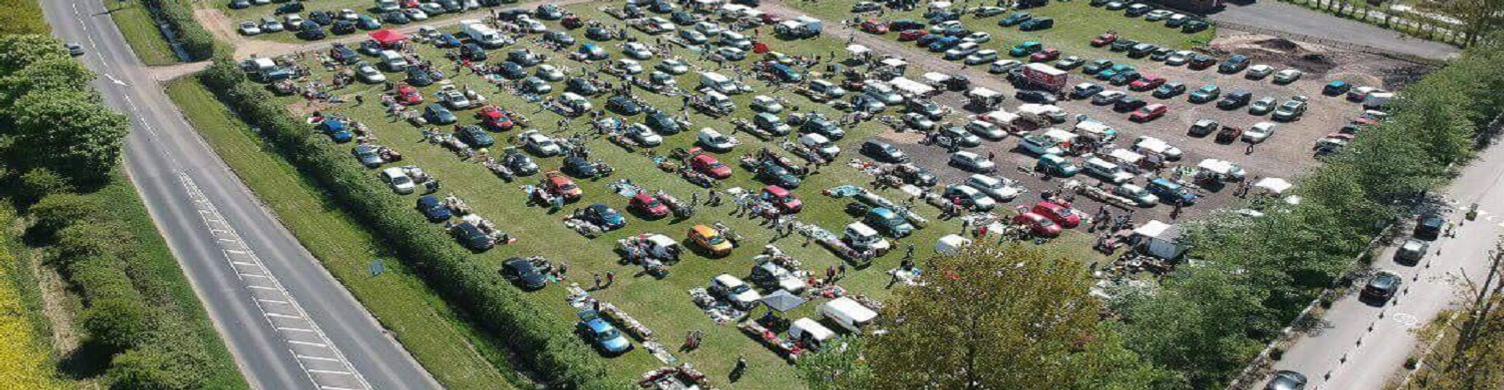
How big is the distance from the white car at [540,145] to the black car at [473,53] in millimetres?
28813

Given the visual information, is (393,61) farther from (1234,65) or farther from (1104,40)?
(1234,65)

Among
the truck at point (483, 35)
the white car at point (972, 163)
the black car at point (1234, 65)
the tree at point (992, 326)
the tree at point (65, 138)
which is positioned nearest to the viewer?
the tree at point (992, 326)

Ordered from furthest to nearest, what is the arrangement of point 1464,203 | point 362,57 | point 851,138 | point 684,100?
point 362,57 → point 684,100 → point 851,138 → point 1464,203

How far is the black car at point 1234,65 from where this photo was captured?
124094mm

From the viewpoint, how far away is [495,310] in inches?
2876

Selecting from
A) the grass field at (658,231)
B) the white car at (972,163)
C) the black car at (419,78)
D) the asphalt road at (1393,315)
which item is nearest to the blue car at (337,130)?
the grass field at (658,231)

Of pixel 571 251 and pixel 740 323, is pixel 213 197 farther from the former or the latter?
pixel 740 323

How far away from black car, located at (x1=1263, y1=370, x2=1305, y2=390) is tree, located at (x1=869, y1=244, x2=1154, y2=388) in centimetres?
2300

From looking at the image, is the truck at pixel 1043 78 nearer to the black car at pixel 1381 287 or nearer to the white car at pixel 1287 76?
the white car at pixel 1287 76

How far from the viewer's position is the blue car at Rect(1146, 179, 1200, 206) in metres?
91.4

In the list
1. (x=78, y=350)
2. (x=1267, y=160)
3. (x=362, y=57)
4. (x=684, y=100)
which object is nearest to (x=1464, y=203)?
(x=1267, y=160)

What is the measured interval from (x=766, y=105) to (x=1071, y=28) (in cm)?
5181

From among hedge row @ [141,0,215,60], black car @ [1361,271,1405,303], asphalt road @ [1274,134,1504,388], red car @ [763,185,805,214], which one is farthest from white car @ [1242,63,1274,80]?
hedge row @ [141,0,215,60]

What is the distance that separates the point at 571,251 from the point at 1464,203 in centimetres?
7396
